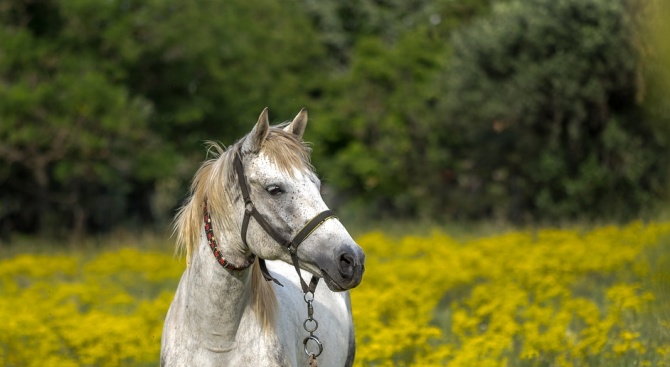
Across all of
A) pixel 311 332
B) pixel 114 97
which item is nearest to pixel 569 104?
pixel 114 97

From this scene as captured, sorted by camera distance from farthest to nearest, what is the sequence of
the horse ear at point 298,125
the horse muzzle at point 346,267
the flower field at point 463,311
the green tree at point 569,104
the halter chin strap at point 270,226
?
1. the green tree at point 569,104
2. the flower field at point 463,311
3. the horse ear at point 298,125
4. the halter chin strap at point 270,226
5. the horse muzzle at point 346,267

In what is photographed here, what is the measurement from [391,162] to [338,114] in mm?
3066

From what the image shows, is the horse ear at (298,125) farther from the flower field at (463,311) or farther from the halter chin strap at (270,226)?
the flower field at (463,311)

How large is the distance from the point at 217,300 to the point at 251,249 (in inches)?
11.5

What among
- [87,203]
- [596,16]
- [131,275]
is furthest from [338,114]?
[131,275]

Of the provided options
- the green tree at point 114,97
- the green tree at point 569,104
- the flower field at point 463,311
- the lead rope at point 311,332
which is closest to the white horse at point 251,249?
the lead rope at point 311,332

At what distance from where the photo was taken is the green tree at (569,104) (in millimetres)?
22531

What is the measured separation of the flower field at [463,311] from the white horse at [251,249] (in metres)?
2.15

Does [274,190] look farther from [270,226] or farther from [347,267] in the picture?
[347,267]

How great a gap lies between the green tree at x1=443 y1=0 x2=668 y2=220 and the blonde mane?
706 inches

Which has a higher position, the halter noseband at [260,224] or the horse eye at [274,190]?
the horse eye at [274,190]

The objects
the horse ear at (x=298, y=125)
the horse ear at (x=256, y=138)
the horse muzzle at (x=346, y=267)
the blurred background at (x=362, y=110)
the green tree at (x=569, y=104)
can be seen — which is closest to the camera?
the horse muzzle at (x=346, y=267)

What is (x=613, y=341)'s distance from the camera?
714 centimetres

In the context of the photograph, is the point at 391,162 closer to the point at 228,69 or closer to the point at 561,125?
the point at 228,69
